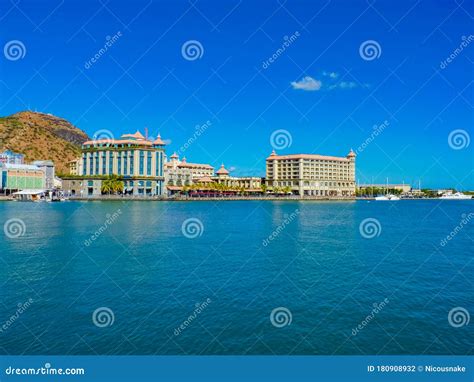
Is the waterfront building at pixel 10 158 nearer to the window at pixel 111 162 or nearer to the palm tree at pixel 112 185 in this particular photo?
the window at pixel 111 162

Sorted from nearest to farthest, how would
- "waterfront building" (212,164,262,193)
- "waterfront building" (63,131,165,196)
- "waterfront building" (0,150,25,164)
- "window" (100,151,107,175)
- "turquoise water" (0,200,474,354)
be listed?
"turquoise water" (0,200,474,354) < "waterfront building" (63,131,165,196) < "waterfront building" (0,150,25,164) < "window" (100,151,107,175) < "waterfront building" (212,164,262,193)

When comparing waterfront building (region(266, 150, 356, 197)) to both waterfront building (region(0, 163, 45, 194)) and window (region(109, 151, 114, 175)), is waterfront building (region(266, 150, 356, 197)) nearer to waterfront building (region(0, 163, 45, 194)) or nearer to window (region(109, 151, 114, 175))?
window (region(109, 151, 114, 175))

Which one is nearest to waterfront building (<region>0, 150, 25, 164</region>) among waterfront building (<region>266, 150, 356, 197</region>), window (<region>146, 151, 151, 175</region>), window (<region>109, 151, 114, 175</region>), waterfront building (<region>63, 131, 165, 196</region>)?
waterfront building (<region>63, 131, 165, 196</region>)

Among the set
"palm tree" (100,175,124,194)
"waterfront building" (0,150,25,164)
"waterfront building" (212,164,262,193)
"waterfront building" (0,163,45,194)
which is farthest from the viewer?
"waterfront building" (212,164,262,193)

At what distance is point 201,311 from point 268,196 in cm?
10180

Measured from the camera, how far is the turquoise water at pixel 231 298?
8500 millimetres

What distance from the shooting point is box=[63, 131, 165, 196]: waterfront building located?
276 feet

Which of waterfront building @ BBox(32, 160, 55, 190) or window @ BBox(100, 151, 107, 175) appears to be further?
waterfront building @ BBox(32, 160, 55, 190)

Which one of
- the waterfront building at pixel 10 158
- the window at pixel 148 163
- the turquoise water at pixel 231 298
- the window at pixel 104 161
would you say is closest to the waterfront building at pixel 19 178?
the waterfront building at pixel 10 158

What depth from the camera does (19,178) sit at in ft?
268

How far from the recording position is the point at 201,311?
401 inches

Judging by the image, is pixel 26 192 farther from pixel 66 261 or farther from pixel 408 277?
pixel 408 277

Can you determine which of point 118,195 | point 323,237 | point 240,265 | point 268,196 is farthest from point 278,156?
point 240,265

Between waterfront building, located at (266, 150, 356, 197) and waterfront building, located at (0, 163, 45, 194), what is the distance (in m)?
63.2
